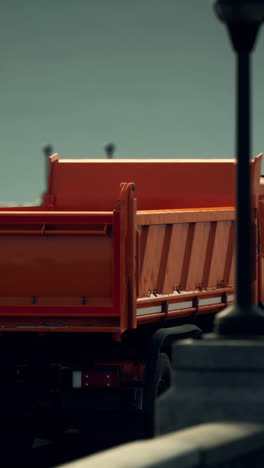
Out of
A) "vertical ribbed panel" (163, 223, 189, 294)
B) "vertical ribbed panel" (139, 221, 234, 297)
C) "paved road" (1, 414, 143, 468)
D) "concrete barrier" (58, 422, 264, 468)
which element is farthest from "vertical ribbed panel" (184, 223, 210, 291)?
"concrete barrier" (58, 422, 264, 468)

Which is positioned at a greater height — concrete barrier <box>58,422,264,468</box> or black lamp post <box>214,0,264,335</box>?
black lamp post <box>214,0,264,335</box>

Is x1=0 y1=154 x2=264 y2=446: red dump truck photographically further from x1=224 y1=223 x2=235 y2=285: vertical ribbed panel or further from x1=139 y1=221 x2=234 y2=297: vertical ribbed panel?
x1=224 y1=223 x2=235 y2=285: vertical ribbed panel

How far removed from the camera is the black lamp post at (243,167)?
9.89m

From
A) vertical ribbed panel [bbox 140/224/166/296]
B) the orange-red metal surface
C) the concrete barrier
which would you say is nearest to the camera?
the concrete barrier

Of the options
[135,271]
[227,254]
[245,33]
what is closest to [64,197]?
[227,254]

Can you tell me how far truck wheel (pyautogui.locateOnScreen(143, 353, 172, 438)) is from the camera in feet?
48.0

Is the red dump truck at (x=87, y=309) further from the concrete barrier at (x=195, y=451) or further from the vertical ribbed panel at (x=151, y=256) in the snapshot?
the concrete barrier at (x=195, y=451)

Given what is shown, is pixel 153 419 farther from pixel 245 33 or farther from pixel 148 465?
pixel 148 465

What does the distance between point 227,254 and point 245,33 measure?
747 centimetres

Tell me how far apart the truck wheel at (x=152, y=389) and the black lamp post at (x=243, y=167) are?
4766 mm

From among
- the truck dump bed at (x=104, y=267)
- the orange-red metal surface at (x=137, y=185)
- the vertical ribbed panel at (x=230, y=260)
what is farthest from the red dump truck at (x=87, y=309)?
the orange-red metal surface at (x=137, y=185)

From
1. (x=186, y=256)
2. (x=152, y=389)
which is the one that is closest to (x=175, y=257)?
(x=186, y=256)

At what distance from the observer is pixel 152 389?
Result: 14773 mm

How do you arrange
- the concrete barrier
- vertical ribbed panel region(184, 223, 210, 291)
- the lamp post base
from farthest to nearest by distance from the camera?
vertical ribbed panel region(184, 223, 210, 291) → the lamp post base → the concrete barrier
